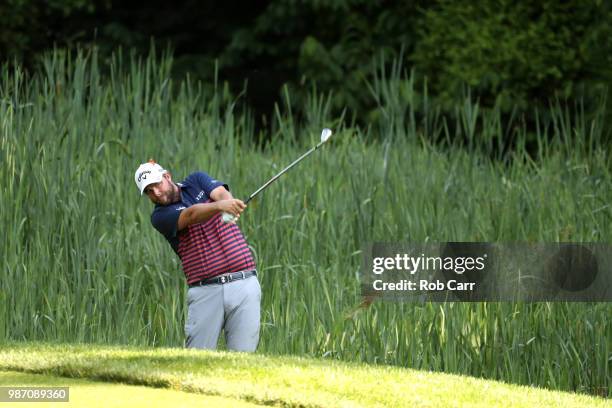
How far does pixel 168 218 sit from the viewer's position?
5.78m

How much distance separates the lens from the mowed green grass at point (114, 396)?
4.05 metres

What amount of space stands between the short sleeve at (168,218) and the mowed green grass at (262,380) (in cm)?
62

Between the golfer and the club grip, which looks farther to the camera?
the golfer

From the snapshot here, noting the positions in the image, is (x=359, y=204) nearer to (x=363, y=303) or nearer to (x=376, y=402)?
(x=363, y=303)

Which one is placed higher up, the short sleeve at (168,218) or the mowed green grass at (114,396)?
the short sleeve at (168,218)

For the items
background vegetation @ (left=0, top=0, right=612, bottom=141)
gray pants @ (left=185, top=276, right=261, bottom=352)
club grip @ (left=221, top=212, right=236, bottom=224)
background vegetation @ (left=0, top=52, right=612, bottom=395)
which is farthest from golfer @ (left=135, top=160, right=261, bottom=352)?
background vegetation @ (left=0, top=0, right=612, bottom=141)

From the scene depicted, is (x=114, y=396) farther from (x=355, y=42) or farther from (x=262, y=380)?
(x=355, y=42)

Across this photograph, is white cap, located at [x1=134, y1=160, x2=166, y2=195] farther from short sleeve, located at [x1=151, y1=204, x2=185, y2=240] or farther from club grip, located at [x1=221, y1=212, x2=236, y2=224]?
club grip, located at [x1=221, y1=212, x2=236, y2=224]

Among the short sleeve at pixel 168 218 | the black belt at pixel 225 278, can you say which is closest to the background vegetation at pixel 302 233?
the black belt at pixel 225 278

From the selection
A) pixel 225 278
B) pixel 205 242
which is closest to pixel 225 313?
pixel 225 278

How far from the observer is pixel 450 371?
20.3 feet

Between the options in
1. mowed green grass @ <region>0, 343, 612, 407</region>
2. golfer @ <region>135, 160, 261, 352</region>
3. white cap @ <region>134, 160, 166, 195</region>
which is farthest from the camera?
golfer @ <region>135, 160, 261, 352</region>

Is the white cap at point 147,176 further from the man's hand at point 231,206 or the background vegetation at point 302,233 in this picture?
Answer: the background vegetation at point 302,233

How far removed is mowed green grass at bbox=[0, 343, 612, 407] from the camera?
174 inches
